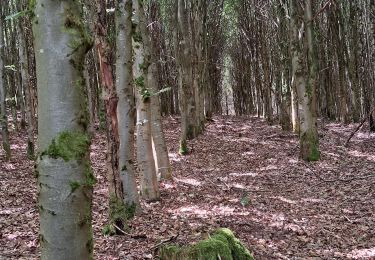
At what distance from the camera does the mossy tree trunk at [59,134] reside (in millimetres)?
2242

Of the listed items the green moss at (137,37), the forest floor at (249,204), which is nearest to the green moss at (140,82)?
the green moss at (137,37)

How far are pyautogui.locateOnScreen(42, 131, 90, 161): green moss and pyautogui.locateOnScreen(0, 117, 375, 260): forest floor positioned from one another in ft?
7.54

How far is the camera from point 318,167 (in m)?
11.7

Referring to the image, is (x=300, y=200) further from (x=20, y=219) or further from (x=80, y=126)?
(x=80, y=126)

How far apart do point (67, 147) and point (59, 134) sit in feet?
0.29

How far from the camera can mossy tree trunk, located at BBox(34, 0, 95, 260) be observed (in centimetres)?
224

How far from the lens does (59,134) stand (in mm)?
2266

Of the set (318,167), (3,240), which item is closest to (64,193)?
(3,240)

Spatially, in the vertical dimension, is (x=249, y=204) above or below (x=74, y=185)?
below

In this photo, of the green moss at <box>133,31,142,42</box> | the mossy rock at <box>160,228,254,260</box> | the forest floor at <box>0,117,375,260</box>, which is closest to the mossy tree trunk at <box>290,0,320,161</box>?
the forest floor at <box>0,117,375,260</box>

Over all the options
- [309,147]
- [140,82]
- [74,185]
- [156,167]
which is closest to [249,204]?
[156,167]

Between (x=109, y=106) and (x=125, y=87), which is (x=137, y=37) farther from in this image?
(x=109, y=106)

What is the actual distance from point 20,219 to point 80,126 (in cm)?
529

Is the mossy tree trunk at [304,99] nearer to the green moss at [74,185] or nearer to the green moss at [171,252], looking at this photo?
the green moss at [171,252]
